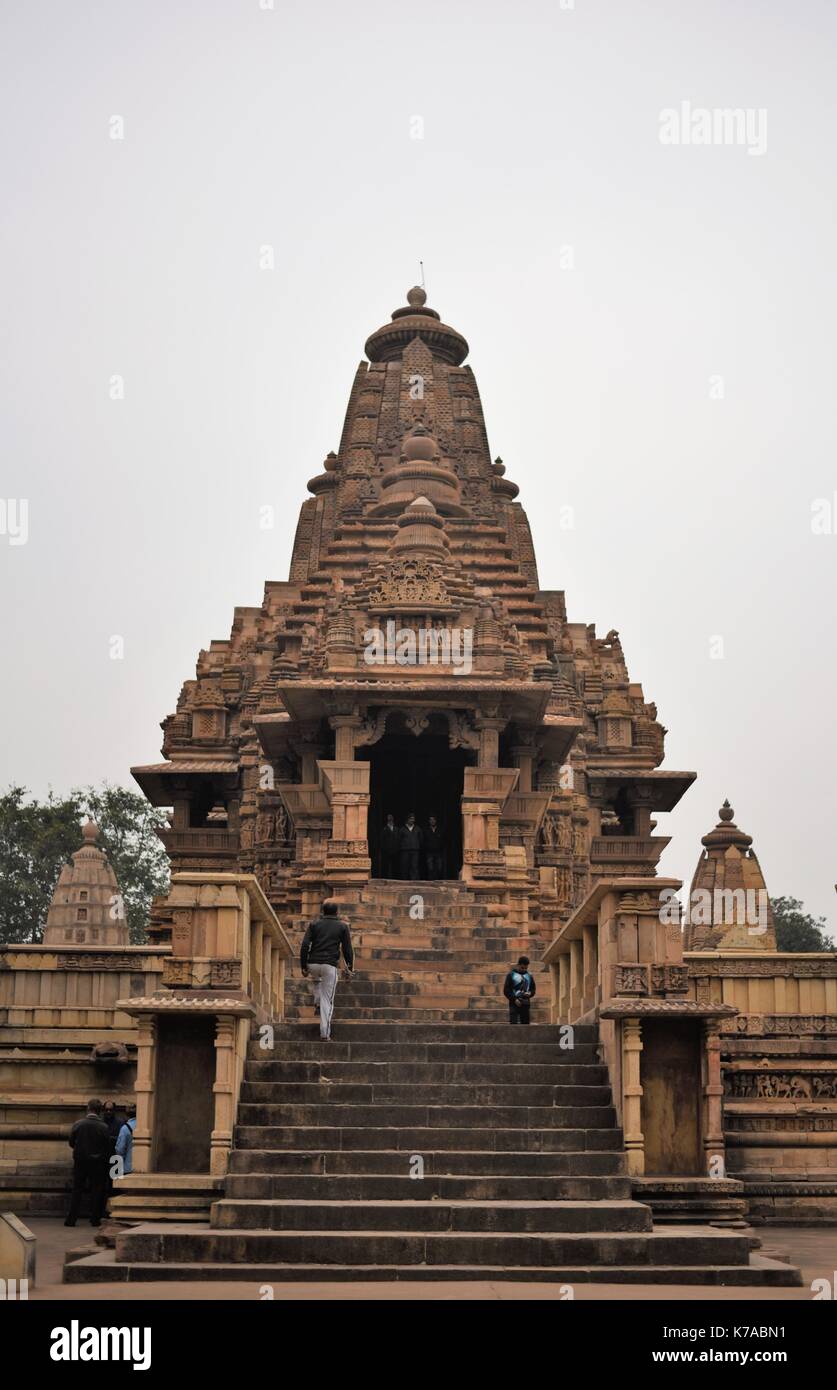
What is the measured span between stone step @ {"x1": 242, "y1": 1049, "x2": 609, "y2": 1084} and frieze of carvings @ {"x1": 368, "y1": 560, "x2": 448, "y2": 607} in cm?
1069

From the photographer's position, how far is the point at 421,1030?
1365cm

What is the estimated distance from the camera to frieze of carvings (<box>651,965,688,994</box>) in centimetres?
1200

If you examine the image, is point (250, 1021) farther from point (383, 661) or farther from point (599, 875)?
point (599, 875)

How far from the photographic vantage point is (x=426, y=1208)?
10.4 m

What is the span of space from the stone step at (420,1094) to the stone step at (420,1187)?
107 cm

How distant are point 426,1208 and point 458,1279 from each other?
2.87 ft

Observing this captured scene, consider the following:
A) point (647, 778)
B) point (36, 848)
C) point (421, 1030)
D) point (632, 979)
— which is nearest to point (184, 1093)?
point (421, 1030)

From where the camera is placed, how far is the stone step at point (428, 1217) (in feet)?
33.7

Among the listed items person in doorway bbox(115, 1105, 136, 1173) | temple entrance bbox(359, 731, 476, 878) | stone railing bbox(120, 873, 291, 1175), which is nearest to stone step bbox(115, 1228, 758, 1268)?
stone railing bbox(120, 873, 291, 1175)

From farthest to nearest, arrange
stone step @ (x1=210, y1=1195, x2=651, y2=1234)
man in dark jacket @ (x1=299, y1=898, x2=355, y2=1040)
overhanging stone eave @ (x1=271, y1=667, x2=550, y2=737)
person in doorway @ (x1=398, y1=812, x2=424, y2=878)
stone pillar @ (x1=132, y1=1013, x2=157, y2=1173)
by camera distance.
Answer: person in doorway @ (x1=398, y1=812, x2=424, y2=878) < overhanging stone eave @ (x1=271, y1=667, x2=550, y2=737) < man in dark jacket @ (x1=299, y1=898, x2=355, y2=1040) < stone pillar @ (x1=132, y1=1013, x2=157, y2=1173) < stone step @ (x1=210, y1=1195, x2=651, y2=1234)

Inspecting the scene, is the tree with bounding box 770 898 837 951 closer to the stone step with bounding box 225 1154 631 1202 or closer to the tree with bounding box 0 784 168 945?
the tree with bounding box 0 784 168 945

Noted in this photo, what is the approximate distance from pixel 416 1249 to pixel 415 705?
460 inches

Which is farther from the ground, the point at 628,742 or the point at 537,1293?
the point at 628,742
